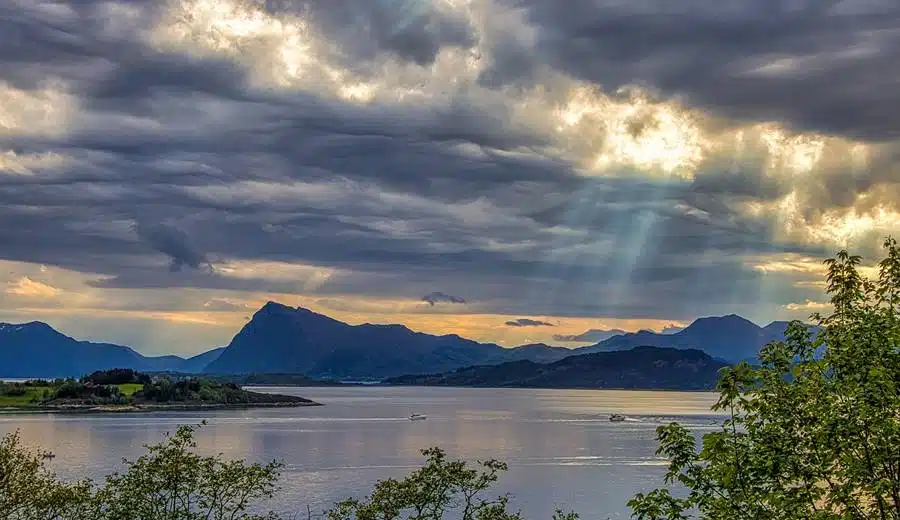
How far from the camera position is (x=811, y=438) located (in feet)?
66.5

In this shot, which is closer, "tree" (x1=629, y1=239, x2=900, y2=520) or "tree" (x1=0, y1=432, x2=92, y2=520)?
"tree" (x1=629, y1=239, x2=900, y2=520)

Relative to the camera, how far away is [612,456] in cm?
14812

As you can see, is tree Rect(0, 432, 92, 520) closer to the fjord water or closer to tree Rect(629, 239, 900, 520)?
tree Rect(629, 239, 900, 520)

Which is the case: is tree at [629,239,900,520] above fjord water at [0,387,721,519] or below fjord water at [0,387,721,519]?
above

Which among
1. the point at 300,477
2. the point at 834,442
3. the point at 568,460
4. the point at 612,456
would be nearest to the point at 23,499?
the point at 834,442

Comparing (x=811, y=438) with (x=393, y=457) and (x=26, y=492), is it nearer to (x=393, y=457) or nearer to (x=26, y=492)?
(x=26, y=492)

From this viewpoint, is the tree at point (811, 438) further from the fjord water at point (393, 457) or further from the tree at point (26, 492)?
the fjord water at point (393, 457)

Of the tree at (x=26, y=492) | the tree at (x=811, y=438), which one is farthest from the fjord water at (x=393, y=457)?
the tree at (x=811, y=438)

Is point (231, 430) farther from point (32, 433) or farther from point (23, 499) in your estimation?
point (23, 499)

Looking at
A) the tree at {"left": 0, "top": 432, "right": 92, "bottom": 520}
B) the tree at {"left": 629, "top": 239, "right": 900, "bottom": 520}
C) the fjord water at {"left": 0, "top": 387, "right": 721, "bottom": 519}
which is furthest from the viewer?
the fjord water at {"left": 0, "top": 387, "right": 721, "bottom": 519}

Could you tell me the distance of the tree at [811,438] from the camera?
19.5 metres

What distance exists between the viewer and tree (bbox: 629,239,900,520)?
19469mm

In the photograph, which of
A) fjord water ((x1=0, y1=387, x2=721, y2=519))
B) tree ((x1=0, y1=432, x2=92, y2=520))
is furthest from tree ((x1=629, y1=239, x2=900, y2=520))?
fjord water ((x1=0, y1=387, x2=721, y2=519))

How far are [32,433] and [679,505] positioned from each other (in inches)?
7529
